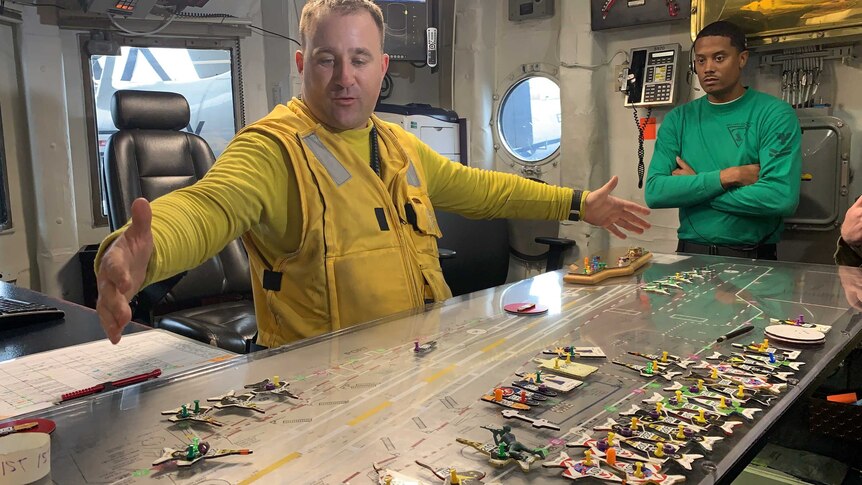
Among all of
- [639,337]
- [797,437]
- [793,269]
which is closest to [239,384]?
[639,337]

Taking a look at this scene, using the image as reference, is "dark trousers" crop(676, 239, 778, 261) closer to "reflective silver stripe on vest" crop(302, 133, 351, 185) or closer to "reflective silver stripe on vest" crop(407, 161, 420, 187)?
"reflective silver stripe on vest" crop(407, 161, 420, 187)

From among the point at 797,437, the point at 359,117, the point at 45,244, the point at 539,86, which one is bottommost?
the point at 797,437

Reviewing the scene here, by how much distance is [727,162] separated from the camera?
9.63ft

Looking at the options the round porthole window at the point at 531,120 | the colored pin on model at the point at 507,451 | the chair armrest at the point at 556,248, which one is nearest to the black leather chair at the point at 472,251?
the chair armrest at the point at 556,248

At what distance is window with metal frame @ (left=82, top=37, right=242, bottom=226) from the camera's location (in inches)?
158

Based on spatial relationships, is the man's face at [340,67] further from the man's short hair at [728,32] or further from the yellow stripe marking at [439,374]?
the man's short hair at [728,32]

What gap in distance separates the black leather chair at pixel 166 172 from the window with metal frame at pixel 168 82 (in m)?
0.90

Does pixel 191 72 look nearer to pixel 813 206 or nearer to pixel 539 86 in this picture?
pixel 539 86

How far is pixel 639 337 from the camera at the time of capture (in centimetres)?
139

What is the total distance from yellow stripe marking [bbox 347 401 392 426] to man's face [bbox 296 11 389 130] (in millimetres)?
820

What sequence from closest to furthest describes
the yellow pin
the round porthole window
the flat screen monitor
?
the yellow pin, the flat screen monitor, the round porthole window

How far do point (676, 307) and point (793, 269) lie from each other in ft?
2.54

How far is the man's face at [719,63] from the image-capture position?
2.92m

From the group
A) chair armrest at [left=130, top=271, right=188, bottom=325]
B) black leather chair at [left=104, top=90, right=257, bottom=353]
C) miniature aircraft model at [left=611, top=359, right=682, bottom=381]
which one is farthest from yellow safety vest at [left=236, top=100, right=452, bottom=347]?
black leather chair at [left=104, top=90, right=257, bottom=353]
